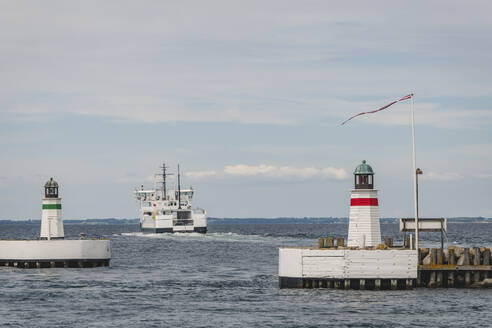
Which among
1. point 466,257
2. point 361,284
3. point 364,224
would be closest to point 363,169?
point 364,224

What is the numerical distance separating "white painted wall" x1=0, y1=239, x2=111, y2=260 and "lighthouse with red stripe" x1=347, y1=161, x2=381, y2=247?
81.1 feet

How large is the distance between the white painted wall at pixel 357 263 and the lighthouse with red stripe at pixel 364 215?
85.7 inches

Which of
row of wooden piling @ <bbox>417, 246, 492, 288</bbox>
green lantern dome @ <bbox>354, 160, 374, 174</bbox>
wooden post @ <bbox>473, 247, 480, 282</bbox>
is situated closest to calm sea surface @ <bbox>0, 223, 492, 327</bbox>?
row of wooden piling @ <bbox>417, 246, 492, 288</bbox>

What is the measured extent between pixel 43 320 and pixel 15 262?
84.7 ft

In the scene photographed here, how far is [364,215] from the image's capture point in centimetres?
4481

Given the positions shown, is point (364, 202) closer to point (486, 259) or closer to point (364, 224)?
point (364, 224)

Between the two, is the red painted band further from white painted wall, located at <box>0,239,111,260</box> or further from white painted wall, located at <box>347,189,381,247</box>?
white painted wall, located at <box>0,239,111,260</box>

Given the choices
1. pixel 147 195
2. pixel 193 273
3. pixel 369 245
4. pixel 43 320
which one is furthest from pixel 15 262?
pixel 147 195

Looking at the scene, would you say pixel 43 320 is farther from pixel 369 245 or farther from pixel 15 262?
pixel 15 262

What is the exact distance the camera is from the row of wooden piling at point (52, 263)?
61969 mm

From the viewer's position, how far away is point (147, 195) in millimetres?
172375

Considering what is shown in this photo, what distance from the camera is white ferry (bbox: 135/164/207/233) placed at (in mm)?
158875

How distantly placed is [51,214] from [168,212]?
9928 centimetres

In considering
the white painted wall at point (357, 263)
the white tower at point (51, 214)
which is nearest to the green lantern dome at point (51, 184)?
the white tower at point (51, 214)
